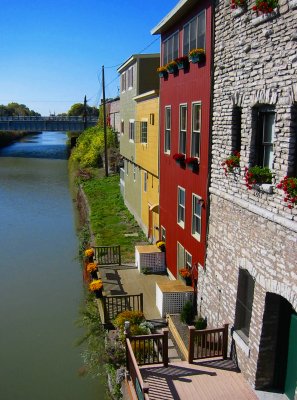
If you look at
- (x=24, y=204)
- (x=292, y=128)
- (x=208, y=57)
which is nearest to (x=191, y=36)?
(x=208, y=57)

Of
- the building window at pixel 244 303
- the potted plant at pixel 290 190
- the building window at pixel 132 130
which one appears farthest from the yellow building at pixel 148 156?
the potted plant at pixel 290 190

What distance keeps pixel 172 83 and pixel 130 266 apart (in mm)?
7620

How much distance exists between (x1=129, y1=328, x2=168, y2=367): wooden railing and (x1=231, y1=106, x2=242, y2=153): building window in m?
4.66

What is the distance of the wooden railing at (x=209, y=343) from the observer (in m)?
10.2

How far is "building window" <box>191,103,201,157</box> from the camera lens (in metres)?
12.8

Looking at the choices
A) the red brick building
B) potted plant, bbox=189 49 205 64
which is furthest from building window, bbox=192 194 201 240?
potted plant, bbox=189 49 205 64

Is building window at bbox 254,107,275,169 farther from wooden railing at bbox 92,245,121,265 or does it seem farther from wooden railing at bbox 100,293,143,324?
wooden railing at bbox 92,245,121,265

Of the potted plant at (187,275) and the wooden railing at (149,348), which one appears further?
the potted plant at (187,275)

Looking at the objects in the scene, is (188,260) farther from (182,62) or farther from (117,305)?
(182,62)

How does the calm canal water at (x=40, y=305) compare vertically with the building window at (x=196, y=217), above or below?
below

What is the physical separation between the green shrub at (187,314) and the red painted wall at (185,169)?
1.37 metres

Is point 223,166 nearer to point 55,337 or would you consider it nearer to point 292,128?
point 292,128

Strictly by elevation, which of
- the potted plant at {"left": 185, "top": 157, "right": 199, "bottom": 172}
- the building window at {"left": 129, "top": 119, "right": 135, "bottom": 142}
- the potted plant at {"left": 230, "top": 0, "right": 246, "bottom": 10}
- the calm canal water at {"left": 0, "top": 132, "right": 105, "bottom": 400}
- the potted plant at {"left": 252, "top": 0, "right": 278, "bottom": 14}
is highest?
the potted plant at {"left": 230, "top": 0, "right": 246, "bottom": 10}

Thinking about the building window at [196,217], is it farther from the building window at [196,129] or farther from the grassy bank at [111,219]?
the grassy bank at [111,219]
